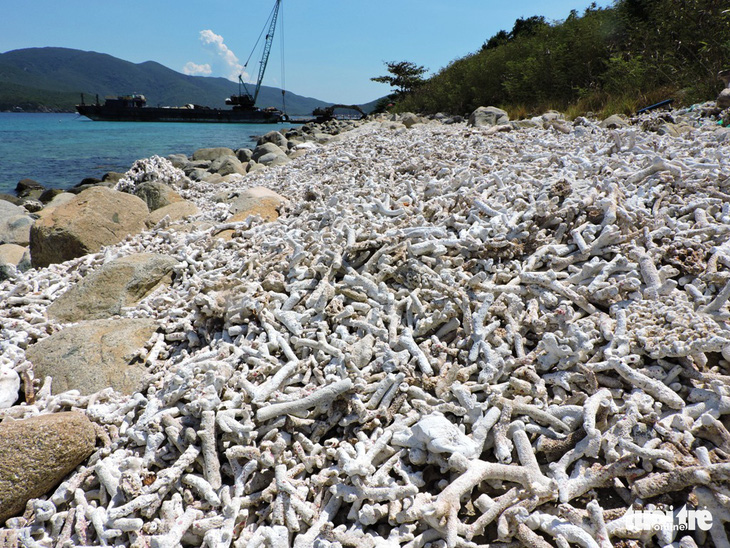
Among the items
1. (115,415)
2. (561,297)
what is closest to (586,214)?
(561,297)

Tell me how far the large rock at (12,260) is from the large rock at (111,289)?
120 centimetres

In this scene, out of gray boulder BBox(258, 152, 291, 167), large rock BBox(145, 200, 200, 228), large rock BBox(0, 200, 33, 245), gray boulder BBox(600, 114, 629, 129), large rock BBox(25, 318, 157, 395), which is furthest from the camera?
gray boulder BBox(258, 152, 291, 167)

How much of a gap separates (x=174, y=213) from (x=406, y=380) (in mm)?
4752

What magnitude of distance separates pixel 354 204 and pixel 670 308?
2.42 meters

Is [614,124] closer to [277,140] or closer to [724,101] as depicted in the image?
[724,101]

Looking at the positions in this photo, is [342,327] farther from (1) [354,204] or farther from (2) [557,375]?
(1) [354,204]

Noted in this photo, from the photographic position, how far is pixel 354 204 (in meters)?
3.76

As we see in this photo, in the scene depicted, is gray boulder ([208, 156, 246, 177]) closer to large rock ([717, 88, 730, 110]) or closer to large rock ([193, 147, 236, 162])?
large rock ([193, 147, 236, 162])

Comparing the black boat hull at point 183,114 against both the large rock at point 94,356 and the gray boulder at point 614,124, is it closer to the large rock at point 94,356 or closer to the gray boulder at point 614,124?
the gray boulder at point 614,124

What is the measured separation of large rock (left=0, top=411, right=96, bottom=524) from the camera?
186cm

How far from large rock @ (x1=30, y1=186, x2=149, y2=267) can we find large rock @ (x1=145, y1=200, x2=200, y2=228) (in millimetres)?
122

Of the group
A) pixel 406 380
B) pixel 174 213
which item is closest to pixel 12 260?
pixel 174 213

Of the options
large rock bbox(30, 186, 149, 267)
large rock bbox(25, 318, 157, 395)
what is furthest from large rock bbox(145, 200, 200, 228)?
large rock bbox(25, 318, 157, 395)

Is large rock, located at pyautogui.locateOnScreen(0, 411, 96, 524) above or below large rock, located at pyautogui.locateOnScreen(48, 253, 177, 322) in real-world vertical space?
below
